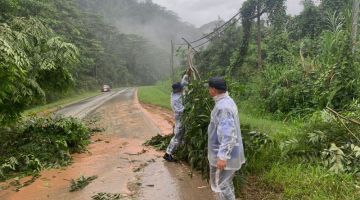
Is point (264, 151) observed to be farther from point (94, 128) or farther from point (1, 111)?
point (94, 128)

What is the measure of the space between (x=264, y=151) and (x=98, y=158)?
4150mm

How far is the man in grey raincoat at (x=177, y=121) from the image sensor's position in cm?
916

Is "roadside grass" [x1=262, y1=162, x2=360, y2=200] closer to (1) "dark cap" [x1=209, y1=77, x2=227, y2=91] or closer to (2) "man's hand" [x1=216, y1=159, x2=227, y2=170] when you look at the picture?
(2) "man's hand" [x1=216, y1=159, x2=227, y2=170]

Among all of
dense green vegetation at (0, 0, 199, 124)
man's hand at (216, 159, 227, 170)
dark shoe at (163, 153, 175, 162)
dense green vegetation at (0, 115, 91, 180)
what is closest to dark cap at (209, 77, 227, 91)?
man's hand at (216, 159, 227, 170)

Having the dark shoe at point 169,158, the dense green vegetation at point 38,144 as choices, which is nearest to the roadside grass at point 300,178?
the dark shoe at point 169,158

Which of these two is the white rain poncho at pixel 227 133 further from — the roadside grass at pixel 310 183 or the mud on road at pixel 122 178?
the mud on road at pixel 122 178

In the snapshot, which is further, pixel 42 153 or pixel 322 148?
pixel 42 153

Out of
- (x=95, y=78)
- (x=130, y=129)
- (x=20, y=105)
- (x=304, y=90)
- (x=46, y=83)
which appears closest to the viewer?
(x=20, y=105)

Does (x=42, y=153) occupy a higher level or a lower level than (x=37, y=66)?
lower

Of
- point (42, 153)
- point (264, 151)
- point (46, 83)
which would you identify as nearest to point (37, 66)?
point (46, 83)

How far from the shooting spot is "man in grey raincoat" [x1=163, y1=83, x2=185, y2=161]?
9156 millimetres

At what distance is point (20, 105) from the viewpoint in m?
10.5

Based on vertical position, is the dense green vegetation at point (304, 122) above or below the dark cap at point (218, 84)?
below

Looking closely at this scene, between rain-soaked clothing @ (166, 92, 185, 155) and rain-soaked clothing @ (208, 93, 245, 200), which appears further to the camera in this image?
rain-soaked clothing @ (166, 92, 185, 155)
